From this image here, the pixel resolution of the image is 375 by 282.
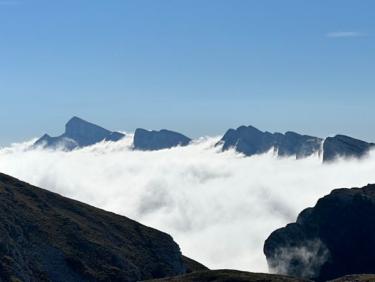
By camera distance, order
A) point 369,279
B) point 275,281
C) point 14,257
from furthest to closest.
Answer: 1. point 14,257
2. point 275,281
3. point 369,279

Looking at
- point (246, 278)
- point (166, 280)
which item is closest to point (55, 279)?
point (166, 280)

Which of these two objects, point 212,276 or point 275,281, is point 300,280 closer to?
point 275,281

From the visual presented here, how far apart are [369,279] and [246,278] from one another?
108 feet

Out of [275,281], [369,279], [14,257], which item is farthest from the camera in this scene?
[14,257]

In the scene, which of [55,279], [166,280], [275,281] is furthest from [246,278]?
[55,279]

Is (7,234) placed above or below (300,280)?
above

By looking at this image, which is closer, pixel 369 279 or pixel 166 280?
pixel 369 279

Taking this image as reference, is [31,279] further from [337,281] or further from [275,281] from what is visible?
[337,281]

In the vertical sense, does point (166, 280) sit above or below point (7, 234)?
below

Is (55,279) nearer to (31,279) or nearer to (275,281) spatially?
(31,279)

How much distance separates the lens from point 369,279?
159625 millimetres

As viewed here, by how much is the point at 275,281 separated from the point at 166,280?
91.2ft

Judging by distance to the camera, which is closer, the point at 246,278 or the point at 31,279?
the point at 246,278

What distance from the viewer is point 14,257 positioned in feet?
626
